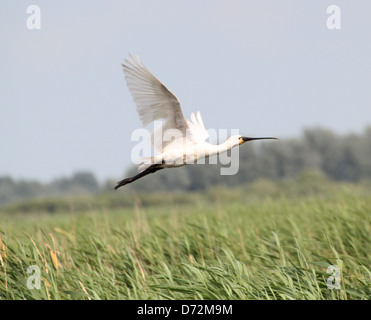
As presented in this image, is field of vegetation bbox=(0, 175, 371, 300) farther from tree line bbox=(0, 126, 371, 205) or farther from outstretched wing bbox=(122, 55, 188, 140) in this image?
tree line bbox=(0, 126, 371, 205)

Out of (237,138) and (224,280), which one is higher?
(237,138)

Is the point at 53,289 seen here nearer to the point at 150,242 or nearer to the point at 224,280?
the point at 224,280

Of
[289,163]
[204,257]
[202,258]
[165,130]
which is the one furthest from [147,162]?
[289,163]

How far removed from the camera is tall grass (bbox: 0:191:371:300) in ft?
18.8

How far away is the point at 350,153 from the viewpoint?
185 feet

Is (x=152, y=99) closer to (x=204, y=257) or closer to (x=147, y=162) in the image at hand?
(x=147, y=162)

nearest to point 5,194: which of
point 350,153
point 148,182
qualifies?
point 148,182

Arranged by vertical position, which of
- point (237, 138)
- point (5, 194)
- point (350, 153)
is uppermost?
point (237, 138)

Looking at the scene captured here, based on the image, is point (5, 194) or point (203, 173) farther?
point (5, 194)

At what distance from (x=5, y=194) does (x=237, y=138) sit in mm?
86148

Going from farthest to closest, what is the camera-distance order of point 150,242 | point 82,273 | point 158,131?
point 150,242 < point 158,131 < point 82,273

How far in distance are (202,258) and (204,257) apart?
1147mm

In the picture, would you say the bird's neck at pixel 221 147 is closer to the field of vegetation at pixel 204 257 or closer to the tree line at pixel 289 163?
the field of vegetation at pixel 204 257
